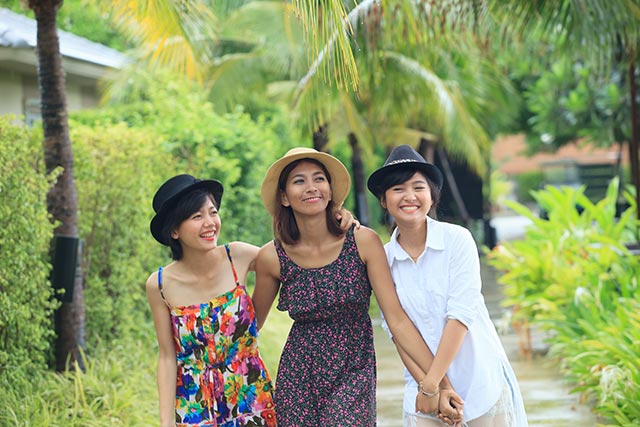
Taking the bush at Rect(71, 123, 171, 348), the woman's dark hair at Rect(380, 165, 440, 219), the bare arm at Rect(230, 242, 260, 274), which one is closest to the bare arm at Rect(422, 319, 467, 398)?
the woman's dark hair at Rect(380, 165, 440, 219)

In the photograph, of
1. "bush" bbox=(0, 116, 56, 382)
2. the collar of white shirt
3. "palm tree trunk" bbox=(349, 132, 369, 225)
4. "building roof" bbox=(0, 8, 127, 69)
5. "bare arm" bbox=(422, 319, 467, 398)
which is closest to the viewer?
"bare arm" bbox=(422, 319, 467, 398)

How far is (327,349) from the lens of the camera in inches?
163

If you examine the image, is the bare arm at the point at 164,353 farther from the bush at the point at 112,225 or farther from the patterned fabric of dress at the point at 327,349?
the bush at the point at 112,225

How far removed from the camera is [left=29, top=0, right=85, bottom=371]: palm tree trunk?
7051 mm

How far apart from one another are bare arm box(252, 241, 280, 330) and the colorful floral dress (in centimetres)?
14

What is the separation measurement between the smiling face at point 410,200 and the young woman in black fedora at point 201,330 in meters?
0.26

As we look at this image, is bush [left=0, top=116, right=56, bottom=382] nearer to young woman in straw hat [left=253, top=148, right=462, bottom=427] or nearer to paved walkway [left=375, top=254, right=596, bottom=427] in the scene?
young woman in straw hat [left=253, top=148, right=462, bottom=427]

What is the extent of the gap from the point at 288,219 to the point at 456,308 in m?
0.86

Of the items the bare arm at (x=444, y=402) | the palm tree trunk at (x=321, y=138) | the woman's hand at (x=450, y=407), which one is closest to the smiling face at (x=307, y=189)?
the bare arm at (x=444, y=402)

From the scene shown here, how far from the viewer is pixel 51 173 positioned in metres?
6.64

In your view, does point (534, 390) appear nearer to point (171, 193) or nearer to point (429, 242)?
point (429, 242)

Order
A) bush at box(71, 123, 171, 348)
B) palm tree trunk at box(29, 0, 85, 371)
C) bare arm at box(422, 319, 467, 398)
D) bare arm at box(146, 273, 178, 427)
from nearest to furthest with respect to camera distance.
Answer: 1. bare arm at box(422, 319, 467, 398)
2. bare arm at box(146, 273, 178, 427)
3. palm tree trunk at box(29, 0, 85, 371)
4. bush at box(71, 123, 171, 348)

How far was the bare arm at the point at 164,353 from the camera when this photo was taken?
417cm

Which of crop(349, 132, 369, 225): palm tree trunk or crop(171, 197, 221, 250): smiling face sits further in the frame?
crop(349, 132, 369, 225): palm tree trunk
